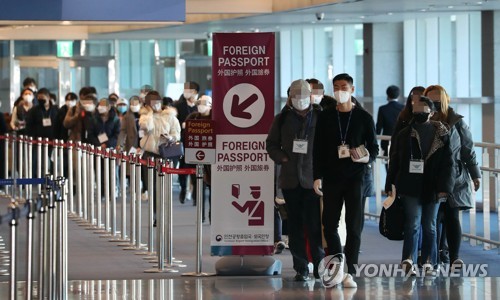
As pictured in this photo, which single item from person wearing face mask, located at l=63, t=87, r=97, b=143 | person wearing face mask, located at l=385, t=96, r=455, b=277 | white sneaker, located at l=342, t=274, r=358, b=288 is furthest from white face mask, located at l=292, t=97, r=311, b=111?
person wearing face mask, located at l=63, t=87, r=97, b=143

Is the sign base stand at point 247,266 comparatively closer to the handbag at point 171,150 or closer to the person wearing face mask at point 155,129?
the handbag at point 171,150

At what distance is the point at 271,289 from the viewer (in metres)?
12.6

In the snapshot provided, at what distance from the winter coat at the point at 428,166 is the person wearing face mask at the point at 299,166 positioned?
95 centimetres

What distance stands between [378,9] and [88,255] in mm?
8759

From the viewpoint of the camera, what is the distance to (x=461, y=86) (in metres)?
26.8

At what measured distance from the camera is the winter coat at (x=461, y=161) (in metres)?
13.5

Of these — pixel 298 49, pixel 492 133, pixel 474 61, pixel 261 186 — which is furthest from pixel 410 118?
pixel 298 49

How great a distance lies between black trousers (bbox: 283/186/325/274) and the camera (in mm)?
12836

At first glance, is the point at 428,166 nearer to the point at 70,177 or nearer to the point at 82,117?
the point at 70,177

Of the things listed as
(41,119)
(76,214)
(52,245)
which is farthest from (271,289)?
(41,119)

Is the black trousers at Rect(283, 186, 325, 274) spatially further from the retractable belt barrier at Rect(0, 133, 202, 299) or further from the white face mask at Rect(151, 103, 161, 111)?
the white face mask at Rect(151, 103, 161, 111)

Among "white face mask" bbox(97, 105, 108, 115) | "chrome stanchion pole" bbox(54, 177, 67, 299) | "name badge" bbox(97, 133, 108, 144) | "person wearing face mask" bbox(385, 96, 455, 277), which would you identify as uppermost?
"white face mask" bbox(97, 105, 108, 115)

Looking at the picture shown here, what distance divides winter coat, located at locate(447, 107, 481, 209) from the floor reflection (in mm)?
841

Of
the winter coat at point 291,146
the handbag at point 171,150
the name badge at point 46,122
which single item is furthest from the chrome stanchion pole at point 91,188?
the winter coat at point 291,146
